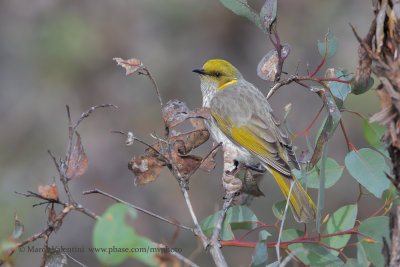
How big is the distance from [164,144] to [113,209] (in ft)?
3.08

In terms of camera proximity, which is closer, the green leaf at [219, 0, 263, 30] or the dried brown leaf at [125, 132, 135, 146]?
the dried brown leaf at [125, 132, 135, 146]

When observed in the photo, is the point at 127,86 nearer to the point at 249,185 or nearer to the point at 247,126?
the point at 247,126

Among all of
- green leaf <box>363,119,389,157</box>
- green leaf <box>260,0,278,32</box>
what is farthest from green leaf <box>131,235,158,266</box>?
green leaf <box>260,0,278,32</box>

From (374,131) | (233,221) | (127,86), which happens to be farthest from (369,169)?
(127,86)

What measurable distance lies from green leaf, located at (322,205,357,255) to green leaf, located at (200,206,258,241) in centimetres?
34

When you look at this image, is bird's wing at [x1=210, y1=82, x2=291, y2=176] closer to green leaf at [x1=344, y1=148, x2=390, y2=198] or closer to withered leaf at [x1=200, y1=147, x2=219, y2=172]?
withered leaf at [x1=200, y1=147, x2=219, y2=172]

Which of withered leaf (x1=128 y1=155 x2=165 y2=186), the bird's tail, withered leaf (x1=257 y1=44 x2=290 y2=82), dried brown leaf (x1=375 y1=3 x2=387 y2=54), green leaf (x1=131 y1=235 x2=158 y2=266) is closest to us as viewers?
green leaf (x1=131 y1=235 x2=158 y2=266)

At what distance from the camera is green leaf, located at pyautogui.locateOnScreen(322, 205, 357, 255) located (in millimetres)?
2225

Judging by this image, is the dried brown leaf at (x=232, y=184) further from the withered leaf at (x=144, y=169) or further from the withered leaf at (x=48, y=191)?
the withered leaf at (x=48, y=191)

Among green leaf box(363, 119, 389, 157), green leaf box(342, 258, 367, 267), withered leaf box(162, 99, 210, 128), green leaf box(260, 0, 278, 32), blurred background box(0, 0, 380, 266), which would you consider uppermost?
green leaf box(260, 0, 278, 32)

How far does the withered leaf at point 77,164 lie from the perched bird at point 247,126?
1.48m

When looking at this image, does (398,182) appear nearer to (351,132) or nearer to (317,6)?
(351,132)

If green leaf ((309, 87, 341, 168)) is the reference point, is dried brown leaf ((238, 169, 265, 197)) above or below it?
below

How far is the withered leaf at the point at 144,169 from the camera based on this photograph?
234cm
